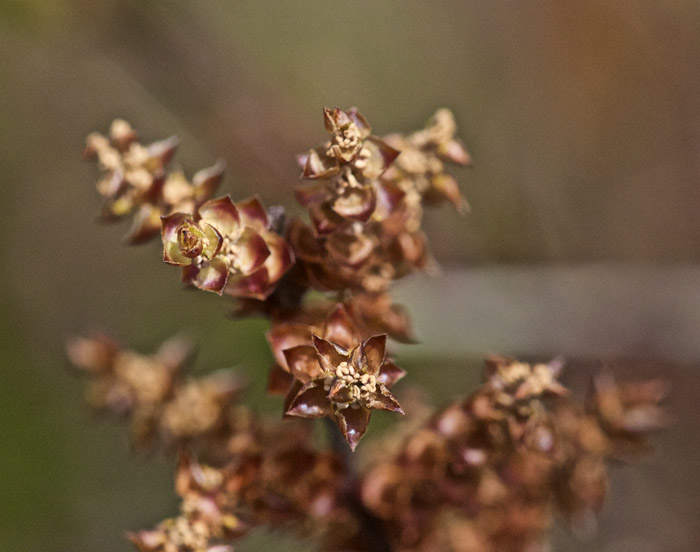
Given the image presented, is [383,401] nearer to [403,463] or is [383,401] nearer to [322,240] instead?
[322,240]

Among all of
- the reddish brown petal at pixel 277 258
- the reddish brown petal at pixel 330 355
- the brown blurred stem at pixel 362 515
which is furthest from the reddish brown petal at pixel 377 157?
the brown blurred stem at pixel 362 515

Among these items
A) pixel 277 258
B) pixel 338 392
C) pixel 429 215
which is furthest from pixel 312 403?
pixel 429 215

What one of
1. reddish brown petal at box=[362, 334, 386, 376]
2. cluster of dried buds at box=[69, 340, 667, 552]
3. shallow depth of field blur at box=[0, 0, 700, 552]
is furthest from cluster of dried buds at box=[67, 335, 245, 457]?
shallow depth of field blur at box=[0, 0, 700, 552]

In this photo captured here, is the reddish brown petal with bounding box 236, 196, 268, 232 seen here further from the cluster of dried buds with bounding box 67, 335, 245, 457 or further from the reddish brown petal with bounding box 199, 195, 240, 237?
the cluster of dried buds with bounding box 67, 335, 245, 457

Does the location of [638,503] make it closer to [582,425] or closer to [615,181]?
[615,181]

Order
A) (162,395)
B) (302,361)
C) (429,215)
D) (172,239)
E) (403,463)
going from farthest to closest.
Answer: (429,215), (162,395), (403,463), (302,361), (172,239)

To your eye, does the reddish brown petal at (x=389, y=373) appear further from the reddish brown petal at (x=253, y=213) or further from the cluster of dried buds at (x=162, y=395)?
the cluster of dried buds at (x=162, y=395)
